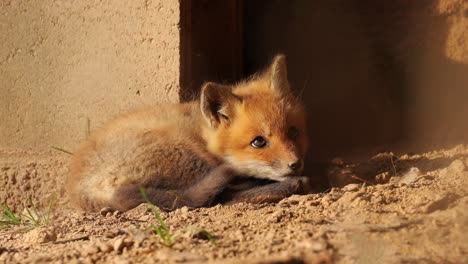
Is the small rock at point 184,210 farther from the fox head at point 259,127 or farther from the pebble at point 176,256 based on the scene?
the pebble at point 176,256

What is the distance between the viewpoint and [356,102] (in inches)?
287

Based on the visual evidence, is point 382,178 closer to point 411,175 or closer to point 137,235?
point 411,175

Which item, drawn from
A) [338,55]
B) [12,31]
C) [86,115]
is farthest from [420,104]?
[12,31]

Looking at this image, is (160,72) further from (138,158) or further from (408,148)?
(408,148)

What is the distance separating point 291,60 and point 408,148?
161 cm

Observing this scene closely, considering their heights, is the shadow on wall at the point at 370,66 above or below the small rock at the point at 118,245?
above

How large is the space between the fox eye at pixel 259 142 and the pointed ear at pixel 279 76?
57cm

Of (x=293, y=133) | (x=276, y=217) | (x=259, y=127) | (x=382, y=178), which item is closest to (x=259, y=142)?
(x=259, y=127)

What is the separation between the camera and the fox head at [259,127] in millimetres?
5434

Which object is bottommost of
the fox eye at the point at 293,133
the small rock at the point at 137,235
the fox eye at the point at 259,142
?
the small rock at the point at 137,235

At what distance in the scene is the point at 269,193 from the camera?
17.0ft

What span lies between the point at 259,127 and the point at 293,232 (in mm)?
2068

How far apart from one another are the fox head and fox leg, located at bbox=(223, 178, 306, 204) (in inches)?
5.8

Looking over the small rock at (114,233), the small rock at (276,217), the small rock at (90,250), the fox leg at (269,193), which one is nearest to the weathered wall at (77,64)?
the fox leg at (269,193)
